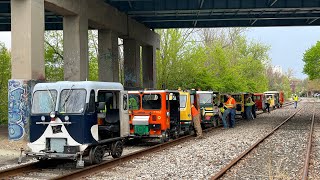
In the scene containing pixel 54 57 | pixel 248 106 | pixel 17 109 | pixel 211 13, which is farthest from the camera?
pixel 54 57

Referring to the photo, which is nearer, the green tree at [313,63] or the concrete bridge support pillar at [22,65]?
the concrete bridge support pillar at [22,65]

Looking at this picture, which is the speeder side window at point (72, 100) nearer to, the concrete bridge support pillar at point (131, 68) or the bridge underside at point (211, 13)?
the bridge underside at point (211, 13)

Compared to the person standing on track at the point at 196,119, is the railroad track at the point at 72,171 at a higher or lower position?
lower

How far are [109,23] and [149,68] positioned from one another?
436 inches

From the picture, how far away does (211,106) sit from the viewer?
2483 cm

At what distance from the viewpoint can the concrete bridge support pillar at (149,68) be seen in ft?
125

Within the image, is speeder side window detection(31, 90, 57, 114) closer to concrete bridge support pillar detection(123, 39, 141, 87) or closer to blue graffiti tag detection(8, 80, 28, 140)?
Answer: blue graffiti tag detection(8, 80, 28, 140)

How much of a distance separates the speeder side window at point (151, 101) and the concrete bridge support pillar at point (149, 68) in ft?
69.5

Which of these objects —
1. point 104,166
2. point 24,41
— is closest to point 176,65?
point 24,41

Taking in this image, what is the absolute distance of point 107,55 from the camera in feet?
96.1

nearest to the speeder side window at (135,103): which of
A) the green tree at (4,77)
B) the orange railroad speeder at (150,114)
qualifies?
the orange railroad speeder at (150,114)

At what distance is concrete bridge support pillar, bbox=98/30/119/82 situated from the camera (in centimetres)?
2906

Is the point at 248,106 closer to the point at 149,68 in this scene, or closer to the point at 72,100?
the point at 149,68

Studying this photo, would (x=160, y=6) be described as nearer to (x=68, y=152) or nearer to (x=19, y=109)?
(x=19, y=109)
